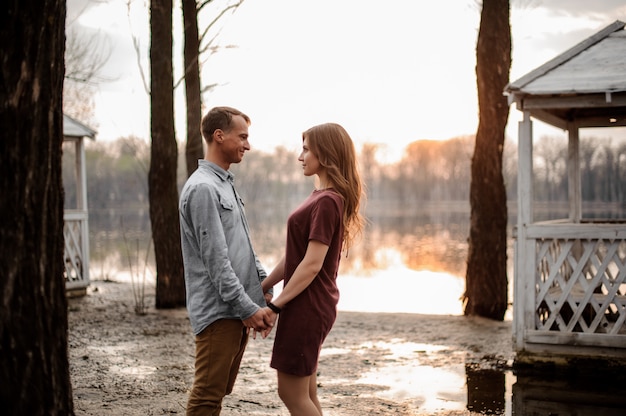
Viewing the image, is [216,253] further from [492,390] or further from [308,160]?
[492,390]

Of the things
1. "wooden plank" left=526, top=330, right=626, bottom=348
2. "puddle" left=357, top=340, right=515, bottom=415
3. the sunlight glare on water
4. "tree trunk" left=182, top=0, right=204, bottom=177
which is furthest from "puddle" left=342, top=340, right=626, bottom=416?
"tree trunk" left=182, top=0, right=204, bottom=177

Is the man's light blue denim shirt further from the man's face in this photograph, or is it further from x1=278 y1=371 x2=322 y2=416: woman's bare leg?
x1=278 y1=371 x2=322 y2=416: woman's bare leg

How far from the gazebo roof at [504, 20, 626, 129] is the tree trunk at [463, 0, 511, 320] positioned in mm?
2417

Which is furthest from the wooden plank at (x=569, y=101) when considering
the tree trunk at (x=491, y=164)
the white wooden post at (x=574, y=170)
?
the tree trunk at (x=491, y=164)

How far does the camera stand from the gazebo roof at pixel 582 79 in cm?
701

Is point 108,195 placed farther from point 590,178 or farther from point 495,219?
point 495,219

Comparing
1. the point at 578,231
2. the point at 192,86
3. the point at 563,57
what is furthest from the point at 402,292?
the point at 563,57

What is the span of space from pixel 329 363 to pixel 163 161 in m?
4.78

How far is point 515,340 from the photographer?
757cm

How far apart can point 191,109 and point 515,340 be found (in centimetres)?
663

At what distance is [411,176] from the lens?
138 metres

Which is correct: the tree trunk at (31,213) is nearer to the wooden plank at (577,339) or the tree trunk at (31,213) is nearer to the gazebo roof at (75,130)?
the wooden plank at (577,339)

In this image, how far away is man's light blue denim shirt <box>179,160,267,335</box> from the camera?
11.1 feet

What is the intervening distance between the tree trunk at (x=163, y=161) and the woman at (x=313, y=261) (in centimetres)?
754
